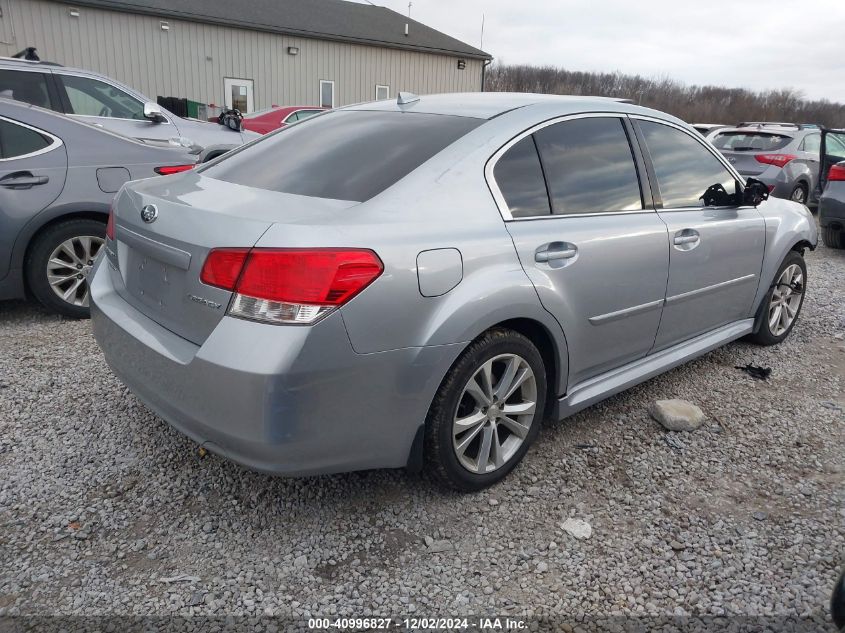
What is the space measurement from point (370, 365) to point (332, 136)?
1.29m

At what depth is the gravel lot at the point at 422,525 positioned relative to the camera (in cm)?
220

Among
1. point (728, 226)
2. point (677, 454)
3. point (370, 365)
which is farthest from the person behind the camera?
point (728, 226)

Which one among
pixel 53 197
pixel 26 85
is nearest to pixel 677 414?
pixel 53 197

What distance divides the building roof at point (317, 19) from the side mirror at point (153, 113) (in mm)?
12430

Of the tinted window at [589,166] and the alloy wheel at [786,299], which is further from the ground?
the tinted window at [589,166]

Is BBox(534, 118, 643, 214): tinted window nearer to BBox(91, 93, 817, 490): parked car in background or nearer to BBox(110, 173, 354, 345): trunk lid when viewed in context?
BBox(91, 93, 817, 490): parked car in background

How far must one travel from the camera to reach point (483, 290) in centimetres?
243

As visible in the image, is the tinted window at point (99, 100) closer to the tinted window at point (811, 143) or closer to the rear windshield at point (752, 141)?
the rear windshield at point (752, 141)

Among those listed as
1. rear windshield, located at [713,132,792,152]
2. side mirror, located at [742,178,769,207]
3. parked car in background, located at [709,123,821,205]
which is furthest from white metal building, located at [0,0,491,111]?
side mirror, located at [742,178,769,207]

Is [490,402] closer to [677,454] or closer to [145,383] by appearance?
[677,454]

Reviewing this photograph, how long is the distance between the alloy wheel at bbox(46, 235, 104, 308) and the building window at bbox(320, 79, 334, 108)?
688 inches

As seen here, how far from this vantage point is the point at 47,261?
14.7ft

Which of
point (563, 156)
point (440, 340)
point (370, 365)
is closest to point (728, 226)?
point (563, 156)

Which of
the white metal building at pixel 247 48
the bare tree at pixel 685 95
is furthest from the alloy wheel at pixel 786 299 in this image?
the bare tree at pixel 685 95
